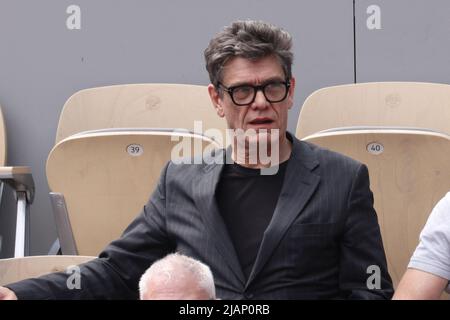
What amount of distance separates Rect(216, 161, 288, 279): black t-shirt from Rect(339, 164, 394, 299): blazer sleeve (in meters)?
0.18

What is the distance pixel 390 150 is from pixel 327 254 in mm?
447

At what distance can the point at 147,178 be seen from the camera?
2.44 m

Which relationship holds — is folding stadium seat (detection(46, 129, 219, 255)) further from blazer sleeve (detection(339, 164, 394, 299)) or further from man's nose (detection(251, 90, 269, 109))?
blazer sleeve (detection(339, 164, 394, 299))

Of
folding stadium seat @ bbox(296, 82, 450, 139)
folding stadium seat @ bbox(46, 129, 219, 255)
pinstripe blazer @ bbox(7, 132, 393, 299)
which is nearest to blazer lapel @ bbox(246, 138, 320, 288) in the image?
pinstripe blazer @ bbox(7, 132, 393, 299)

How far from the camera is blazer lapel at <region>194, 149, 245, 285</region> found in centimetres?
198

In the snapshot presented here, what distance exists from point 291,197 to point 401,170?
17.3 inches

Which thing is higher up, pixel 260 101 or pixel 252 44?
pixel 252 44

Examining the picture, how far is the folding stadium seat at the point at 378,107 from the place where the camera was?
2.97m

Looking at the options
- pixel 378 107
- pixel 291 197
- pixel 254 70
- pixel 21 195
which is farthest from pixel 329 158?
pixel 21 195

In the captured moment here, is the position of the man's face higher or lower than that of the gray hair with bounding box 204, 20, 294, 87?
lower

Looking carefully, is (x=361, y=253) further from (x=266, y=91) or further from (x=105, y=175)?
(x=105, y=175)

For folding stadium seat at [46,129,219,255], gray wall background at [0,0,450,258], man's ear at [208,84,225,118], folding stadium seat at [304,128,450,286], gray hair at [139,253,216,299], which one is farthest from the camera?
gray wall background at [0,0,450,258]

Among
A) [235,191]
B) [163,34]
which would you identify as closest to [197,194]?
[235,191]

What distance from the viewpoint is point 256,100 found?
2.03 m
